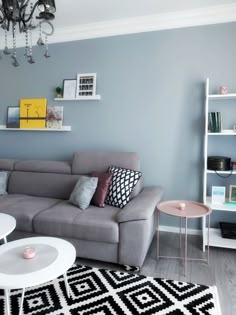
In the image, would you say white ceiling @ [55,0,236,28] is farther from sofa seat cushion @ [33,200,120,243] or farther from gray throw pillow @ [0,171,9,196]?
sofa seat cushion @ [33,200,120,243]

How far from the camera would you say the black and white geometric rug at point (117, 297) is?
1.68m

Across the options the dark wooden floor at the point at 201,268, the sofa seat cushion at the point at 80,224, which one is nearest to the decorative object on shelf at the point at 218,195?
the dark wooden floor at the point at 201,268

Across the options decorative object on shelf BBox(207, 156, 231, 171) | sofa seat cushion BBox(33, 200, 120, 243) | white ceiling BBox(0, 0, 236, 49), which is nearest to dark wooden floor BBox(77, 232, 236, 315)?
sofa seat cushion BBox(33, 200, 120, 243)

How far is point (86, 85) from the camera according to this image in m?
3.19

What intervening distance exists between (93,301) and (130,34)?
2.80m

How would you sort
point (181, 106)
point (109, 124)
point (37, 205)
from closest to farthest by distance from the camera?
1. point (37, 205)
2. point (181, 106)
3. point (109, 124)

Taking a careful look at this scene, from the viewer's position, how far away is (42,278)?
1396 millimetres

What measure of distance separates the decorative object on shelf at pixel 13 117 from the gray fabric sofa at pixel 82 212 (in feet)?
2.38

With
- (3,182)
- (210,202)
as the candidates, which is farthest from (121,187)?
(3,182)

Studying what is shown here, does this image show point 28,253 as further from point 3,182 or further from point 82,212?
point 3,182

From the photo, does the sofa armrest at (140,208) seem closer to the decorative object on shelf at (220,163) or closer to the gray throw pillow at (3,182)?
the decorative object on shelf at (220,163)

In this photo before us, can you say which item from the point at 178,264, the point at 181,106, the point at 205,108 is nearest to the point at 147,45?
the point at 181,106

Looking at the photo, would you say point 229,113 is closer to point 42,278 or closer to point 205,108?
point 205,108

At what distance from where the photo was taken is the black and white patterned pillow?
8.32ft
